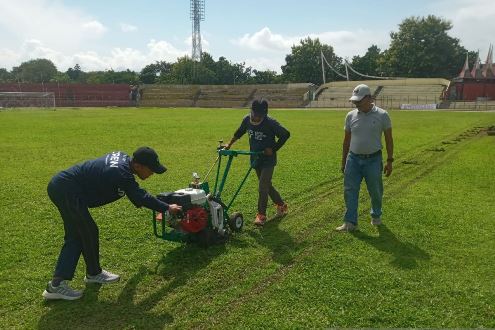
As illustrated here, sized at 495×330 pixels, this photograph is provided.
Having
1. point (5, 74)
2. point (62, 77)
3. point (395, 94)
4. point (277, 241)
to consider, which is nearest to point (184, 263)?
→ point (277, 241)

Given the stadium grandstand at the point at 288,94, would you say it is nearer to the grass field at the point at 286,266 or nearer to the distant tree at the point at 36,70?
the grass field at the point at 286,266

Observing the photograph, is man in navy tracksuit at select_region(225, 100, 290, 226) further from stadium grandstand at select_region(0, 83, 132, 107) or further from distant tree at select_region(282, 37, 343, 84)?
distant tree at select_region(282, 37, 343, 84)

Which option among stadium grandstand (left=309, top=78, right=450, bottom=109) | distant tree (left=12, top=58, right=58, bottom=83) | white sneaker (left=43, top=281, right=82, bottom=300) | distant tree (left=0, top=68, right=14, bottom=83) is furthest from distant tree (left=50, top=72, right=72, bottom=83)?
white sneaker (left=43, top=281, right=82, bottom=300)

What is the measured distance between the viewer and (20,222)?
23.6 feet

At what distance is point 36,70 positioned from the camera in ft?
497

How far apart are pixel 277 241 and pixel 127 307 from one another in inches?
95.5

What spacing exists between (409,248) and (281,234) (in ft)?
5.66

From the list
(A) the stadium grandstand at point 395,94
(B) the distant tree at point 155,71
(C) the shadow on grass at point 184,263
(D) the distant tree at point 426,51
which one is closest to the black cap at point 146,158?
(C) the shadow on grass at point 184,263

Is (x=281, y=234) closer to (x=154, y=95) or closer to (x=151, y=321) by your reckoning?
(x=151, y=321)

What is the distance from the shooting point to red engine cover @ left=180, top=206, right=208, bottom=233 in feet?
17.9

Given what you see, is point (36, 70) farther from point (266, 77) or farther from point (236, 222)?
point (236, 222)

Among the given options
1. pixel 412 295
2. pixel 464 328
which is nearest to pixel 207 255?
pixel 412 295

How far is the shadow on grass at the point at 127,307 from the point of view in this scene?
4.11 metres

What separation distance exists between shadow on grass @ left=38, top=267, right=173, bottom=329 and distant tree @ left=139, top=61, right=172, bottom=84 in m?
112
